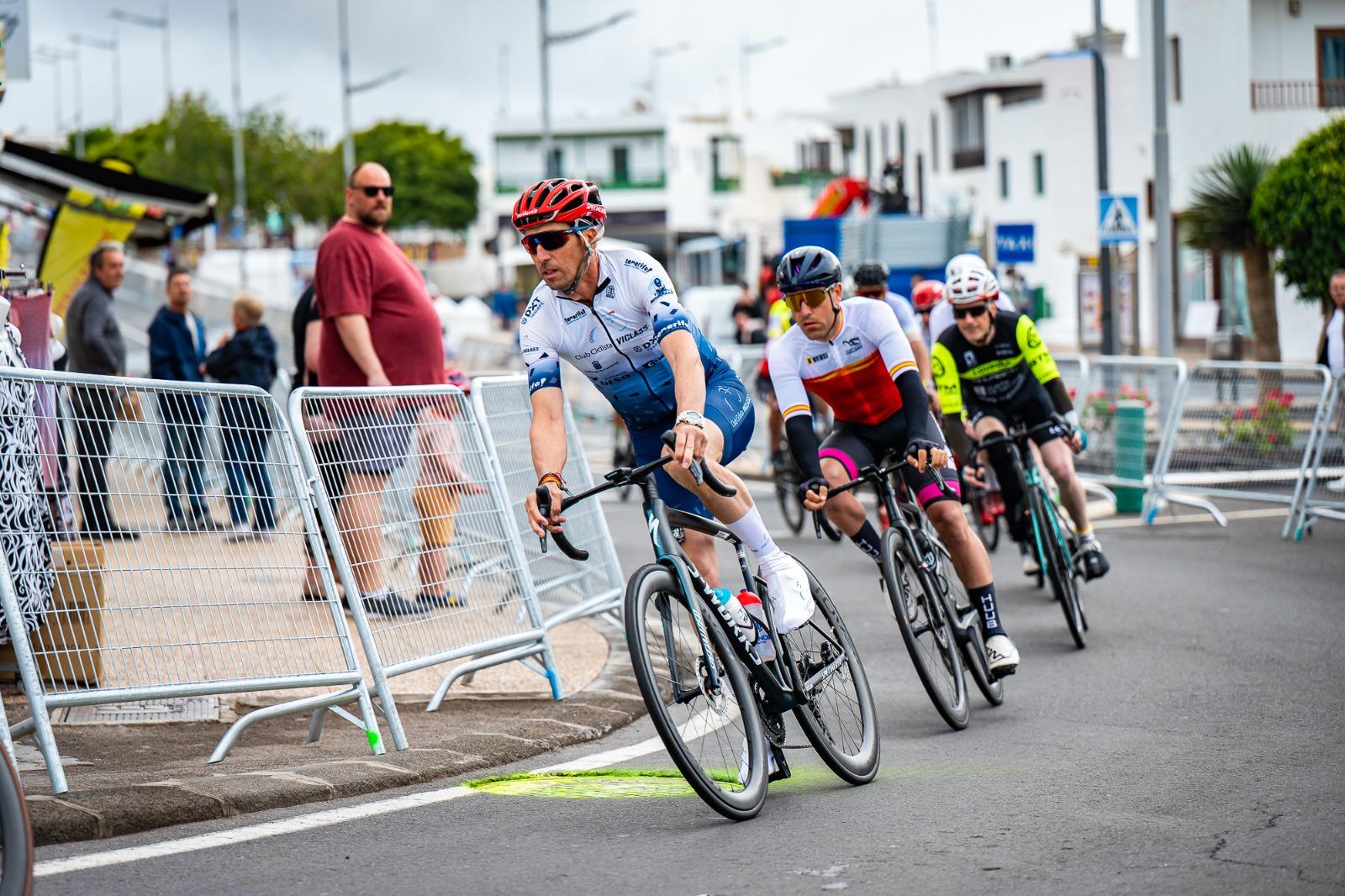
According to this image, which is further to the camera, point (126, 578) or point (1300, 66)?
point (1300, 66)

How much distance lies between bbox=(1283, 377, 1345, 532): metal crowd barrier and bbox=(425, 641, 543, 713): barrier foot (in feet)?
26.4

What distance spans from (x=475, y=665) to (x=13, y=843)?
3.76 meters

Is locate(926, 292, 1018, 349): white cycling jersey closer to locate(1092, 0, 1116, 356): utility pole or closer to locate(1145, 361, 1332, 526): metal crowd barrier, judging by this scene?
locate(1145, 361, 1332, 526): metal crowd barrier

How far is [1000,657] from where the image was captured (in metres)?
7.61

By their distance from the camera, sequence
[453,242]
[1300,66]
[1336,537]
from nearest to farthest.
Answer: [1336,537] < [1300,66] < [453,242]

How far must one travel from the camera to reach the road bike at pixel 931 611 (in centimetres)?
705

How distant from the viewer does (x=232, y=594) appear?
6.43 m

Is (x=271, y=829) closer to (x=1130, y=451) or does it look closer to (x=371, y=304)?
(x=371, y=304)

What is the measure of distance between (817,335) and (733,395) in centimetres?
178

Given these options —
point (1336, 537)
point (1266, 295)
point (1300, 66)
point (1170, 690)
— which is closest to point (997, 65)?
point (1300, 66)

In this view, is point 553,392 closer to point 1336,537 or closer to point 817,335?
point 817,335

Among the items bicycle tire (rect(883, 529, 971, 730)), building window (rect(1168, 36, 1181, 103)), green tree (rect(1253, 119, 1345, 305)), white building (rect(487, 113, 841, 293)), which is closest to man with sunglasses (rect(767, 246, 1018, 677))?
bicycle tire (rect(883, 529, 971, 730))

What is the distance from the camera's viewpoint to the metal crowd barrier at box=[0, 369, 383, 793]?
601 centimetres

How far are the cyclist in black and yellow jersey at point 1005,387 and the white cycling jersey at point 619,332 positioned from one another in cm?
363
